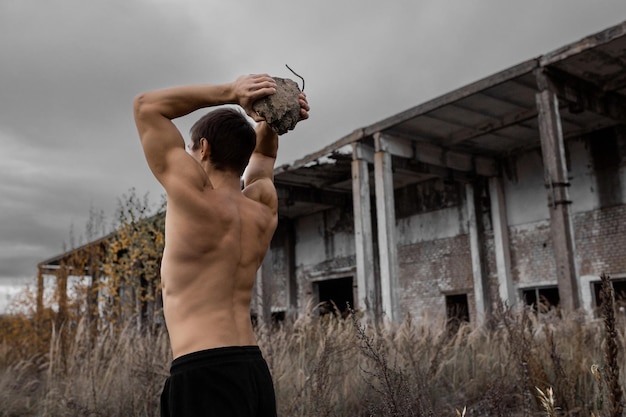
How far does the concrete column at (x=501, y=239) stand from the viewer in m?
12.3

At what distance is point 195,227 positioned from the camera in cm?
196

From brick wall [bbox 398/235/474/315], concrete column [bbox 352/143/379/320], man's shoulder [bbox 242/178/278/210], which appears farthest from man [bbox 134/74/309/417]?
brick wall [bbox 398/235/474/315]

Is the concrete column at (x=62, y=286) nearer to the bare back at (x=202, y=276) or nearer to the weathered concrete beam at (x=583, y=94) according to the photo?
the bare back at (x=202, y=276)

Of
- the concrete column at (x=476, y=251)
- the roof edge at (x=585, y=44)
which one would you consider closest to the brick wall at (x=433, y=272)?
the concrete column at (x=476, y=251)

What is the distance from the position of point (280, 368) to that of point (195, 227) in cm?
340

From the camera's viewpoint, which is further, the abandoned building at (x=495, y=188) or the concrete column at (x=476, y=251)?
the concrete column at (x=476, y=251)

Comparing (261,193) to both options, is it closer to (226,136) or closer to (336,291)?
(226,136)

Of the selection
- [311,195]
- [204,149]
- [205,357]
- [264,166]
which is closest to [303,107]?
[264,166]

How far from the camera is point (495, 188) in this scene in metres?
12.8

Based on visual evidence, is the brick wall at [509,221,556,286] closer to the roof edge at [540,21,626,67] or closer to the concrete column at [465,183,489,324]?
the concrete column at [465,183,489,324]

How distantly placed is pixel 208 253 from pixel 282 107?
24.4 inches

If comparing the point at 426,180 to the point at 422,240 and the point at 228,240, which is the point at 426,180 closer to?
the point at 422,240

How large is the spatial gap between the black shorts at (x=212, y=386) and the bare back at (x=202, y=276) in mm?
44

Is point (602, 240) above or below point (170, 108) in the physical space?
above
